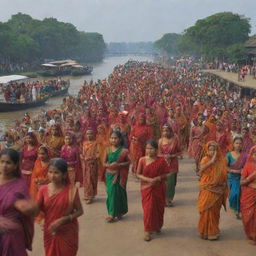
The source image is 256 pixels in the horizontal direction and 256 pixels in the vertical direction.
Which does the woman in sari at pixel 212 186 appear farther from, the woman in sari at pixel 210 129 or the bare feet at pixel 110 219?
the woman in sari at pixel 210 129

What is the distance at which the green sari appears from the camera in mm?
6016

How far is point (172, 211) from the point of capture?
6852 mm

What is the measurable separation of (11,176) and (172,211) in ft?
13.3

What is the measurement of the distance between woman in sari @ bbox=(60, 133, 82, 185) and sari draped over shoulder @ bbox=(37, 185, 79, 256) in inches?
115

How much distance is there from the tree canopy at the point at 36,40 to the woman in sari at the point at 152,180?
53.7 metres

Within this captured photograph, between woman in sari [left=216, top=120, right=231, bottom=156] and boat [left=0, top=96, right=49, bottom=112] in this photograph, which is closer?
woman in sari [left=216, top=120, right=231, bottom=156]

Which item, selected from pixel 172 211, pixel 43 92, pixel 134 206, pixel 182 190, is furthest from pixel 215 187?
pixel 43 92

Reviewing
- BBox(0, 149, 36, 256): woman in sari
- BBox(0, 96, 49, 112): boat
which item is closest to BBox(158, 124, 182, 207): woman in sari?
BBox(0, 149, 36, 256): woman in sari

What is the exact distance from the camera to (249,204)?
208 inches

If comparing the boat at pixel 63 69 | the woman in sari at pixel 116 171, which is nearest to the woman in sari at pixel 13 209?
the woman in sari at pixel 116 171

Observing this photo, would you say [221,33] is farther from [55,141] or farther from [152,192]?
[152,192]

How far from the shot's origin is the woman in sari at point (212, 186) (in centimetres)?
546

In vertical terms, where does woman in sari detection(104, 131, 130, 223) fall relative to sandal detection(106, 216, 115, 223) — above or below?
above

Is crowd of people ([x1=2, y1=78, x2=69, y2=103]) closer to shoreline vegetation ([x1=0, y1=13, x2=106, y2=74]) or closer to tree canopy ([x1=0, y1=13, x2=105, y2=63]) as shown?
shoreline vegetation ([x1=0, y1=13, x2=106, y2=74])
